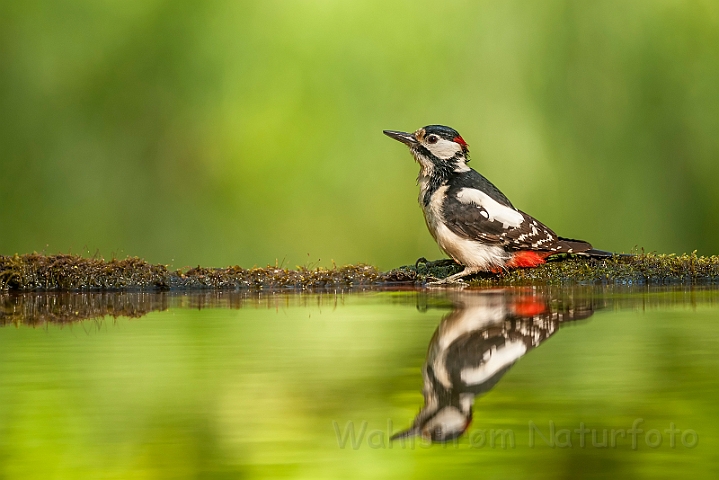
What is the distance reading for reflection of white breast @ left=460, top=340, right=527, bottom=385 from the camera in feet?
8.06

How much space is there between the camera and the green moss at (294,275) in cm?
605

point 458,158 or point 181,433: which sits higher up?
point 458,158

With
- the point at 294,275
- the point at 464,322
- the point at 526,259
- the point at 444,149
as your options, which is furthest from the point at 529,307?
the point at 444,149

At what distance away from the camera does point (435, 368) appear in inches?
104

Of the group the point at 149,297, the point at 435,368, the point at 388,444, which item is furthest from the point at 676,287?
the point at 388,444

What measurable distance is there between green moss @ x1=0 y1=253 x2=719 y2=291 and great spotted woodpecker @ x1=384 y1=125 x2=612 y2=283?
0.12 m

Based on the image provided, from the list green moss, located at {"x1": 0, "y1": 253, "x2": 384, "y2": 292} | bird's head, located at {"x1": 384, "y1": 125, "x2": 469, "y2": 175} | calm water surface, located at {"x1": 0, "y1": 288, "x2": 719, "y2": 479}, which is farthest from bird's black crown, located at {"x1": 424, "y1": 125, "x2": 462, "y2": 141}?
calm water surface, located at {"x1": 0, "y1": 288, "x2": 719, "y2": 479}

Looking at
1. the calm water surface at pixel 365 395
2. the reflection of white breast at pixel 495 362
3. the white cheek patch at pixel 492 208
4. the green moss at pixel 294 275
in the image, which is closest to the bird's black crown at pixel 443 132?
the white cheek patch at pixel 492 208

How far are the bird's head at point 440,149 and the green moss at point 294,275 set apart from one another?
2.55 ft

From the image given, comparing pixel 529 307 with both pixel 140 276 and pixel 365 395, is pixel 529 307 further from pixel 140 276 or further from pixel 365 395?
pixel 140 276

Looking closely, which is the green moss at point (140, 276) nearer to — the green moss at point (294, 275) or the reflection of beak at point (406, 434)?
the green moss at point (294, 275)

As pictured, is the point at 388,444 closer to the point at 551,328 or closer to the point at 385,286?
the point at 551,328

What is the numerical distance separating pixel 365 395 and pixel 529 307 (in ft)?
7.45

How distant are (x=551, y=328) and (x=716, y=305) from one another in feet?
4.97
